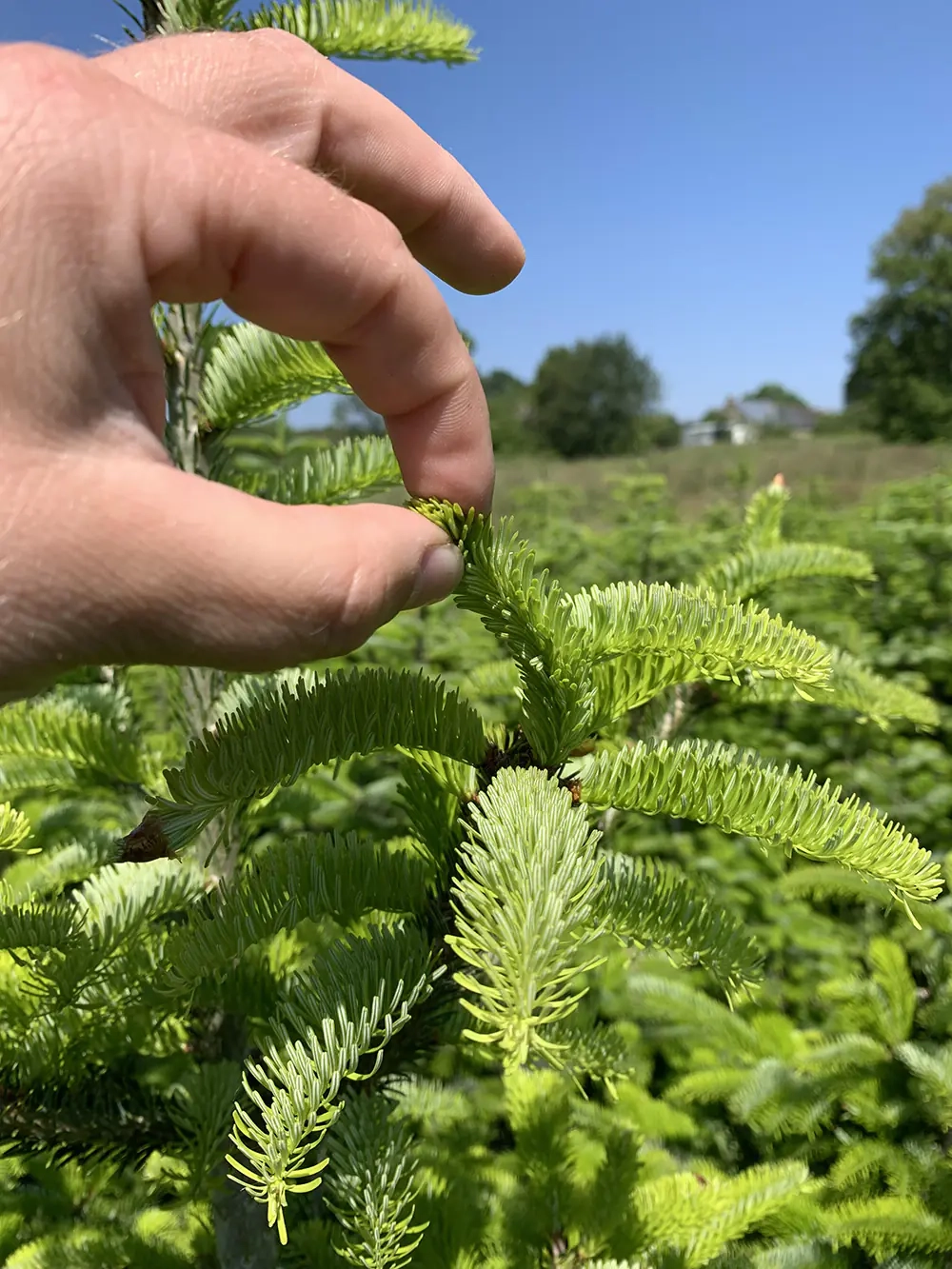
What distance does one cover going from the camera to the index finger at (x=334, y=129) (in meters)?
0.66

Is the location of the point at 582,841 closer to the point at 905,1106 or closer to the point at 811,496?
the point at 905,1106

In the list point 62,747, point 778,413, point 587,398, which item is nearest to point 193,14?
point 62,747

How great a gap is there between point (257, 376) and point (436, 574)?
70 centimetres

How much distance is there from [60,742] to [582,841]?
94cm

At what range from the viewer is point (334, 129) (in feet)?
2.53

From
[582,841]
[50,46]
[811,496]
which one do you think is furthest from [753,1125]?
[811,496]

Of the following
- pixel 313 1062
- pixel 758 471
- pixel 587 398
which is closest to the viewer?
pixel 313 1062

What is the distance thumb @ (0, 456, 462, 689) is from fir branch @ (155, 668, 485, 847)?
0.30 feet

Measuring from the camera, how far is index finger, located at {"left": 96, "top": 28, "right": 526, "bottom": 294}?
0.66 m

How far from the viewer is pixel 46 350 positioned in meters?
0.49

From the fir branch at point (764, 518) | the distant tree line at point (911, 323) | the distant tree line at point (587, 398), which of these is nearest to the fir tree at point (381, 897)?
the fir branch at point (764, 518)

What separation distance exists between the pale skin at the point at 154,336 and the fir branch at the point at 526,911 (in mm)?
196

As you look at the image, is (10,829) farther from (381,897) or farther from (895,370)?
(895,370)

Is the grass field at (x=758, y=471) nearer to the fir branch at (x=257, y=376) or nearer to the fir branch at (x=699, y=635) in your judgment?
the fir branch at (x=257, y=376)
